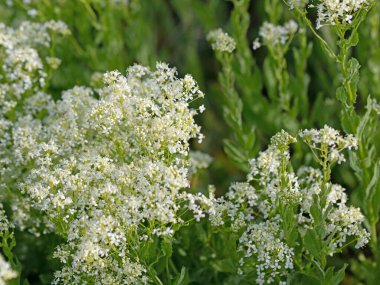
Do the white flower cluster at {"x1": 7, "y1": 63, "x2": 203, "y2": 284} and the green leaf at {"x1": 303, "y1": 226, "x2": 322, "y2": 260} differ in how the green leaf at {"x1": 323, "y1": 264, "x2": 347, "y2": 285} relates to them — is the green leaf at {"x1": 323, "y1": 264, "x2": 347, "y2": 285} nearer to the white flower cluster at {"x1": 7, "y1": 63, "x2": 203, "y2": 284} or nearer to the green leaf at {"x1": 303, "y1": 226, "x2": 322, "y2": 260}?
the green leaf at {"x1": 303, "y1": 226, "x2": 322, "y2": 260}

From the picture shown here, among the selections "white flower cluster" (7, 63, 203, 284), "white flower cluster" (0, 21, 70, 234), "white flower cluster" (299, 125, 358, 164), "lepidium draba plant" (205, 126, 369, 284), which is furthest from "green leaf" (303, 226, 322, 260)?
"white flower cluster" (0, 21, 70, 234)

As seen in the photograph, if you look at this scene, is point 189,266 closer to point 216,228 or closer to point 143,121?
point 216,228

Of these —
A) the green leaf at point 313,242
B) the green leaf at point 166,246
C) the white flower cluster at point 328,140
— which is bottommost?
the green leaf at point 313,242

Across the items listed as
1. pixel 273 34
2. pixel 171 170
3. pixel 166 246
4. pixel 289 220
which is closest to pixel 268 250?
pixel 289 220

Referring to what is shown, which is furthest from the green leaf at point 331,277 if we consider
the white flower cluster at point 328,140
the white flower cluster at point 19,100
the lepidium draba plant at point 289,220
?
the white flower cluster at point 19,100

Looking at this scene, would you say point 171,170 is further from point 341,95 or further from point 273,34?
point 273,34

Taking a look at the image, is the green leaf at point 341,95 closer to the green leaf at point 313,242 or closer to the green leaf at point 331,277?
the green leaf at point 313,242

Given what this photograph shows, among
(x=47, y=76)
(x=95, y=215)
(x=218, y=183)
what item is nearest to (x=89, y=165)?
(x=95, y=215)
